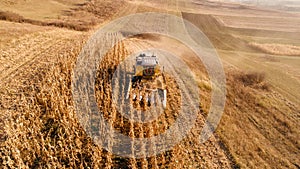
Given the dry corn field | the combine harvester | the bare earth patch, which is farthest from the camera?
the bare earth patch

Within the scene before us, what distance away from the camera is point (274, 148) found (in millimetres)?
13875

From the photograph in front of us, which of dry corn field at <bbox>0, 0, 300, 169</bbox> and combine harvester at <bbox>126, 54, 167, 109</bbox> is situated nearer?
dry corn field at <bbox>0, 0, 300, 169</bbox>

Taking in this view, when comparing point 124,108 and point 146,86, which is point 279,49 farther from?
point 124,108

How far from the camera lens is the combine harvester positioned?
1584 cm

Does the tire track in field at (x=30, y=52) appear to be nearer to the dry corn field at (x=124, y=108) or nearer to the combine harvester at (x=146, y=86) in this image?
the dry corn field at (x=124, y=108)

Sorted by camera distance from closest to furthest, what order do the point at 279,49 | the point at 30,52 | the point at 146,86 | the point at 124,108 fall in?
the point at 124,108
the point at 146,86
the point at 30,52
the point at 279,49

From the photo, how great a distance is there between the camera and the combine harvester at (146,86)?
52.0 feet

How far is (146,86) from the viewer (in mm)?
17828

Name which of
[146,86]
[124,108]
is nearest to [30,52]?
[146,86]

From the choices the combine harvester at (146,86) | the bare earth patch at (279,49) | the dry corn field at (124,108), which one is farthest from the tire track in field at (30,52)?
the bare earth patch at (279,49)

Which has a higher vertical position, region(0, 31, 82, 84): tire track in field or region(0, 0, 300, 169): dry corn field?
region(0, 31, 82, 84): tire track in field

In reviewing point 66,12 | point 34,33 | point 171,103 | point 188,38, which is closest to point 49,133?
point 171,103

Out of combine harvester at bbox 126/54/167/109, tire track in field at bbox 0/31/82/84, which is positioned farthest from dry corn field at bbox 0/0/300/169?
combine harvester at bbox 126/54/167/109

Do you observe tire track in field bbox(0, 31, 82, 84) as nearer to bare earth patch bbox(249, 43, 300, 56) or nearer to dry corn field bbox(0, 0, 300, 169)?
dry corn field bbox(0, 0, 300, 169)
